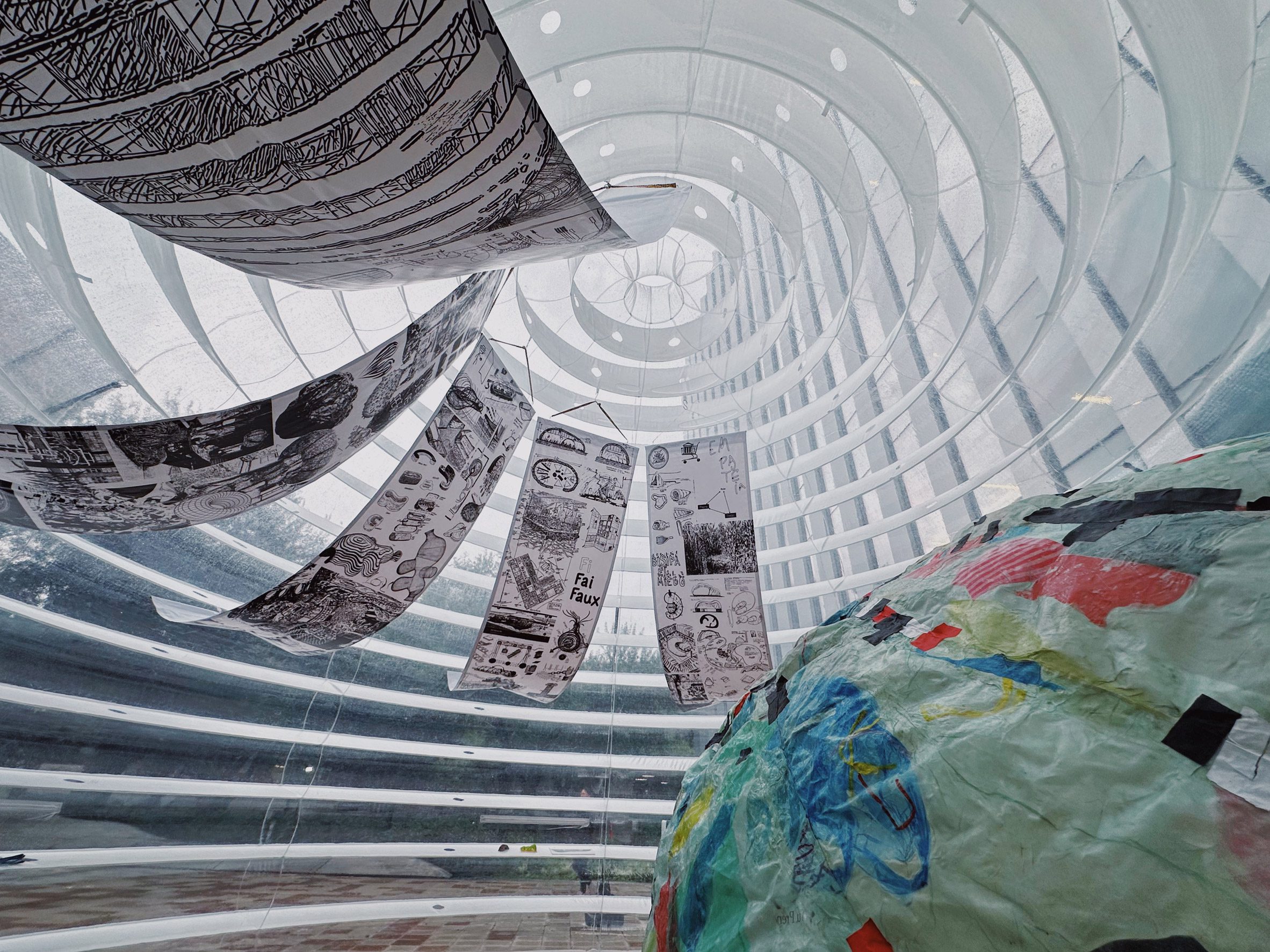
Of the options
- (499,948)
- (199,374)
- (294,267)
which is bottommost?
(499,948)

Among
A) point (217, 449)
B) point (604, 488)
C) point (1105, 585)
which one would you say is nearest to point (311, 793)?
point (604, 488)

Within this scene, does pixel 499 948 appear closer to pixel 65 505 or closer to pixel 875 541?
pixel 65 505

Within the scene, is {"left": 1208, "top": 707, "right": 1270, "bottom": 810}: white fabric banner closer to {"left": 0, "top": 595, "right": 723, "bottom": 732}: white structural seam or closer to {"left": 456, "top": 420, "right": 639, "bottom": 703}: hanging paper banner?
{"left": 456, "top": 420, "right": 639, "bottom": 703}: hanging paper banner

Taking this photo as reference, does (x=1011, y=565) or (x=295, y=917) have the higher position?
(x=1011, y=565)

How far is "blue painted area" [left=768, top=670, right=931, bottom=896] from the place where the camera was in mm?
1552

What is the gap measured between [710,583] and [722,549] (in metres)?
0.43

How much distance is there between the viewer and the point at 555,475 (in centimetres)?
702

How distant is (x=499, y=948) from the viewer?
28.4 feet

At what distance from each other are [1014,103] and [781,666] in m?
4.91

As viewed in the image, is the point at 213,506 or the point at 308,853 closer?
the point at 213,506

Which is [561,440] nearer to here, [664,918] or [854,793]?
[664,918]

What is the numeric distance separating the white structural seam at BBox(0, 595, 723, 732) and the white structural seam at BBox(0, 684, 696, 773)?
70cm

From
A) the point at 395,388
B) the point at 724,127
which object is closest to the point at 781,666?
the point at 395,388

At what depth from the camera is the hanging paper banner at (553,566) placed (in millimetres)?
6773
